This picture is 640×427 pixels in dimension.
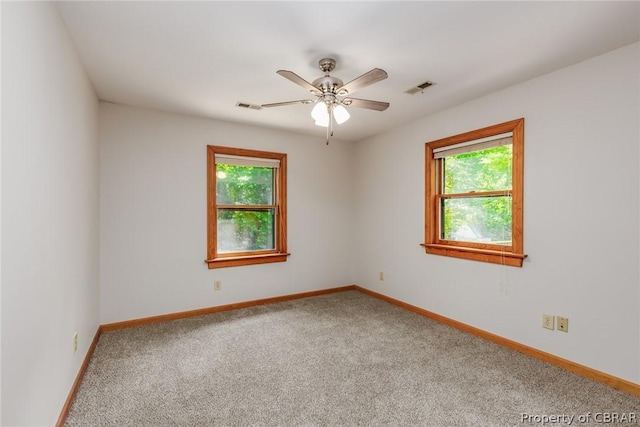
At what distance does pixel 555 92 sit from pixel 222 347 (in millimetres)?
3559

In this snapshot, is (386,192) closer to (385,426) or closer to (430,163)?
(430,163)

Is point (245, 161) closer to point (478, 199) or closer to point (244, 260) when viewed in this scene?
point (244, 260)

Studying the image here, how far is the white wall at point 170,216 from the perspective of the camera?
3281mm

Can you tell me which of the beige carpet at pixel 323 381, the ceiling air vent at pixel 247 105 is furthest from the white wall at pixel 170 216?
the ceiling air vent at pixel 247 105

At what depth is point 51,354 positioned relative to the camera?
1.64 m

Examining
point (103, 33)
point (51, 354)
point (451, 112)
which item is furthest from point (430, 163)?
point (51, 354)

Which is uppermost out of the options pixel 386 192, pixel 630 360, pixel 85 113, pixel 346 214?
pixel 85 113

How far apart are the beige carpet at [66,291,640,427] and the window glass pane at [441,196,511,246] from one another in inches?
39.2

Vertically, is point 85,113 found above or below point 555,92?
below

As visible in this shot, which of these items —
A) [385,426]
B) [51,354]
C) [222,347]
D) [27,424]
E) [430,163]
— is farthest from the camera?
[430,163]

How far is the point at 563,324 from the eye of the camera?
2.48 m

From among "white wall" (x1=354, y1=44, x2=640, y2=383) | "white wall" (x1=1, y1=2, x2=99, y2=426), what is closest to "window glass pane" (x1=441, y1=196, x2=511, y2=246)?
"white wall" (x1=354, y1=44, x2=640, y2=383)

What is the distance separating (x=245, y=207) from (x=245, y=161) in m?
0.59

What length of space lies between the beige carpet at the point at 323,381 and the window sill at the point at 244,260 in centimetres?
74
